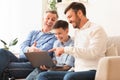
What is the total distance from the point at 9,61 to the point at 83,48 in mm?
913

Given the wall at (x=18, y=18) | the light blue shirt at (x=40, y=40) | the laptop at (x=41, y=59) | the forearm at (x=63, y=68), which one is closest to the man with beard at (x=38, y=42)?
the light blue shirt at (x=40, y=40)

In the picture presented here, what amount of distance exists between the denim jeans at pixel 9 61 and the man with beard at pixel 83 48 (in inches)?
21.3

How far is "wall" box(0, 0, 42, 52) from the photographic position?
12.7 ft

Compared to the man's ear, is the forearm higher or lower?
lower

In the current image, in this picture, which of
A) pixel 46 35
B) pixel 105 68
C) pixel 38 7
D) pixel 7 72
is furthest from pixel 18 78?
pixel 38 7

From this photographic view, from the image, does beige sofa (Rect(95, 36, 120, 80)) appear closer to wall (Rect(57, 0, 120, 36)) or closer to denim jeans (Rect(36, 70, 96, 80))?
denim jeans (Rect(36, 70, 96, 80))

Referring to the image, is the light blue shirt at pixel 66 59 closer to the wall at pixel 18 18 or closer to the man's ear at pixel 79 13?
the man's ear at pixel 79 13

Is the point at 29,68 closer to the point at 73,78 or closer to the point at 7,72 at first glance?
the point at 7,72

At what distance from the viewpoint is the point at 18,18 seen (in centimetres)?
401

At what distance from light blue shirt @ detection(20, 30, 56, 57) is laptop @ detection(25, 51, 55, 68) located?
395 millimetres

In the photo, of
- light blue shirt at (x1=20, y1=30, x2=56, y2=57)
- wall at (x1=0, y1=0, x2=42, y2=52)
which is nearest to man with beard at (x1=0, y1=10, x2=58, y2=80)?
light blue shirt at (x1=20, y1=30, x2=56, y2=57)

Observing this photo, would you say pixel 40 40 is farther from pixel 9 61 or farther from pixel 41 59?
pixel 41 59

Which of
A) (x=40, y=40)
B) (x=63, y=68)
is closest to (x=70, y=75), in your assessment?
(x=63, y=68)

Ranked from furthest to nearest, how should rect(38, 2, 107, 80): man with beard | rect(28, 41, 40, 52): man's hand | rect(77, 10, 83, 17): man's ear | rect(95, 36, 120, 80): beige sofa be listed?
1. rect(28, 41, 40, 52): man's hand
2. rect(77, 10, 83, 17): man's ear
3. rect(38, 2, 107, 80): man with beard
4. rect(95, 36, 120, 80): beige sofa
